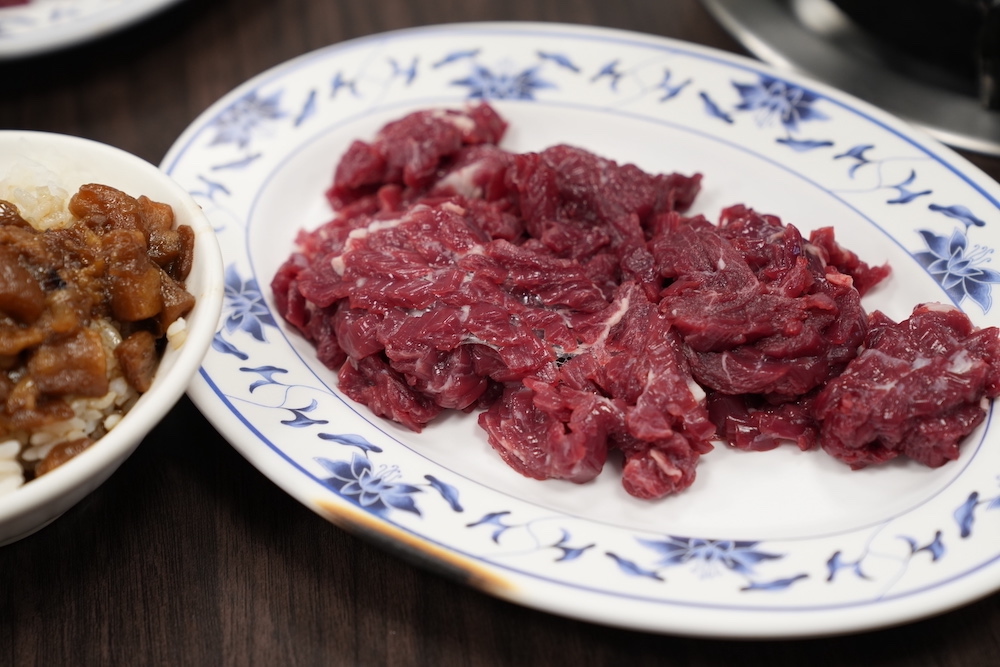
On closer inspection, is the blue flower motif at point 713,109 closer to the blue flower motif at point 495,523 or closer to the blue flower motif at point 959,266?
the blue flower motif at point 959,266

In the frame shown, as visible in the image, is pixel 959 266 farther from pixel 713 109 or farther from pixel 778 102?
pixel 713 109

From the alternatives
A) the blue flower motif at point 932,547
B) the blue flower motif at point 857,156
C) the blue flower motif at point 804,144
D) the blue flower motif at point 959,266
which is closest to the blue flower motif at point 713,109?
the blue flower motif at point 804,144

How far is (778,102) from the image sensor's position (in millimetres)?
4816

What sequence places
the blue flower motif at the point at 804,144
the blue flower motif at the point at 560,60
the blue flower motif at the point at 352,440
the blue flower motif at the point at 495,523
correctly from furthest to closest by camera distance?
the blue flower motif at the point at 560,60 → the blue flower motif at the point at 804,144 → the blue flower motif at the point at 352,440 → the blue flower motif at the point at 495,523

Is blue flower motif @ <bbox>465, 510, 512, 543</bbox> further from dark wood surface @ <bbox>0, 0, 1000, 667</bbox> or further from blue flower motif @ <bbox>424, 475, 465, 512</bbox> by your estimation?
dark wood surface @ <bbox>0, 0, 1000, 667</bbox>

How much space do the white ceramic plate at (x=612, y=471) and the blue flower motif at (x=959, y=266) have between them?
0.03 ft

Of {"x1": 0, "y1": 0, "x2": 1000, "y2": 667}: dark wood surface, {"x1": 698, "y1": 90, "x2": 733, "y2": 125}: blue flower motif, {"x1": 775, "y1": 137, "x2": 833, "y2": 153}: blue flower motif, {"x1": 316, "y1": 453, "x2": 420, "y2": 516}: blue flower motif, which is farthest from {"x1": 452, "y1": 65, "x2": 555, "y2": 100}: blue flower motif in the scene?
{"x1": 316, "y1": 453, "x2": 420, "y2": 516}: blue flower motif

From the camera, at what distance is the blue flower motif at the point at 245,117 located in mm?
4688

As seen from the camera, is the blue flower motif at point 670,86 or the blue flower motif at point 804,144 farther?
the blue flower motif at point 670,86

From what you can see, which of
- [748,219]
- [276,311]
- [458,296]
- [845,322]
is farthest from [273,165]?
[845,322]

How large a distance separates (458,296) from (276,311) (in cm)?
97

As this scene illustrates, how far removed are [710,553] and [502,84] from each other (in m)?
3.23

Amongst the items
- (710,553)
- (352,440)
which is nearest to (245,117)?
(352,440)

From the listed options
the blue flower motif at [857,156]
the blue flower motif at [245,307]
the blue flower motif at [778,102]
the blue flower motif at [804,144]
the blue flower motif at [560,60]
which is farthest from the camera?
the blue flower motif at [560,60]
